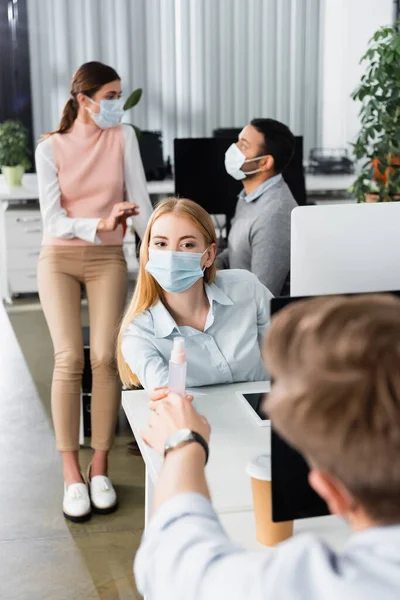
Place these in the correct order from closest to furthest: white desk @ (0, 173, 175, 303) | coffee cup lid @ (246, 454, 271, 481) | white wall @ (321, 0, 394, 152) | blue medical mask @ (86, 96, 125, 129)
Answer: coffee cup lid @ (246, 454, 271, 481) < blue medical mask @ (86, 96, 125, 129) < white desk @ (0, 173, 175, 303) < white wall @ (321, 0, 394, 152)

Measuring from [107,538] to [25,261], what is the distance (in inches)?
126

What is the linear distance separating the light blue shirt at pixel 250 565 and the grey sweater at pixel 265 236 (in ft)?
6.60

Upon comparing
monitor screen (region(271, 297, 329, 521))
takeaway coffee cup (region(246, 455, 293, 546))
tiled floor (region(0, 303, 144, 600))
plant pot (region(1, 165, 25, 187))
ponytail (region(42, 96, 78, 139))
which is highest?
ponytail (region(42, 96, 78, 139))

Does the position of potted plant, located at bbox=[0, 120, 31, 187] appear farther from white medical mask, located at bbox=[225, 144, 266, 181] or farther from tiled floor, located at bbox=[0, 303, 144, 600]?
white medical mask, located at bbox=[225, 144, 266, 181]

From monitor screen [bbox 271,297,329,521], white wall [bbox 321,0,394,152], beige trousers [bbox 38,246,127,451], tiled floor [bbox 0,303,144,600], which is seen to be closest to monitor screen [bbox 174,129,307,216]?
beige trousers [bbox 38,246,127,451]

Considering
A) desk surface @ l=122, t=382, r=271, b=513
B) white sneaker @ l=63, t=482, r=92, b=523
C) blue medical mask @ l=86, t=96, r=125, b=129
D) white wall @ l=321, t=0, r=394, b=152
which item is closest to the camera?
desk surface @ l=122, t=382, r=271, b=513

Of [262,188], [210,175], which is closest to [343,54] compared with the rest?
[210,175]

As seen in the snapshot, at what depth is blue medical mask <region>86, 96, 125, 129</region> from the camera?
309cm

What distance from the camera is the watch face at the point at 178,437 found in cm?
119

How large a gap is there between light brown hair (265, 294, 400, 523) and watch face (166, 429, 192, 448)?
0.34m

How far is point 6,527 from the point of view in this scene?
282cm

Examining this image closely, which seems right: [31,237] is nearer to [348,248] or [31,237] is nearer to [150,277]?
[150,277]

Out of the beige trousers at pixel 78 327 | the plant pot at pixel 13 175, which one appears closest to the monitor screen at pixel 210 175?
the beige trousers at pixel 78 327

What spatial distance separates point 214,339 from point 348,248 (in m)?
0.61
